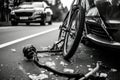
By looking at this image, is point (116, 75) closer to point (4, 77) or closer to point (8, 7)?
point (4, 77)

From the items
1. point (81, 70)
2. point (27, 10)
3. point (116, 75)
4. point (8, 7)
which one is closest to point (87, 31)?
point (81, 70)

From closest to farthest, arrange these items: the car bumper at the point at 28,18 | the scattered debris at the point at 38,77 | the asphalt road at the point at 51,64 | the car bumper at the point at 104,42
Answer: the scattered debris at the point at 38,77
the asphalt road at the point at 51,64
the car bumper at the point at 104,42
the car bumper at the point at 28,18

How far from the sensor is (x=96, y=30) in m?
4.30

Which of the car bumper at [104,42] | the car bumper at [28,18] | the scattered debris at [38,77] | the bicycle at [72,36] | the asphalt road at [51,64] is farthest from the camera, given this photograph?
the car bumper at [28,18]

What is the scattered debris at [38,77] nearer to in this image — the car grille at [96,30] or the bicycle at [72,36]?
the bicycle at [72,36]

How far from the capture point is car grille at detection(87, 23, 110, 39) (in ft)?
13.1

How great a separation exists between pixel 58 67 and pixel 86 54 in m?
1.38

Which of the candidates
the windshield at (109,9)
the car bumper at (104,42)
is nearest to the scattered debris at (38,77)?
the car bumper at (104,42)

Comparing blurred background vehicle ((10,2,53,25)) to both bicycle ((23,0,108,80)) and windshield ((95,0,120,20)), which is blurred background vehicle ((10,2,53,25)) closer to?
bicycle ((23,0,108,80))

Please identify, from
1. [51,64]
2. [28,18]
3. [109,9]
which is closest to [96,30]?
[109,9]

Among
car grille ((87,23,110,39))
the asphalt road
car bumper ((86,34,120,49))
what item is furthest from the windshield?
the asphalt road

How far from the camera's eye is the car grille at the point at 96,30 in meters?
4.00

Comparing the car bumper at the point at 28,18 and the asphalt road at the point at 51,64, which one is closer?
the asphalt road at the point at 51,64

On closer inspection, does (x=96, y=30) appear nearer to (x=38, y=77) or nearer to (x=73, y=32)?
(x=73, y=32)
